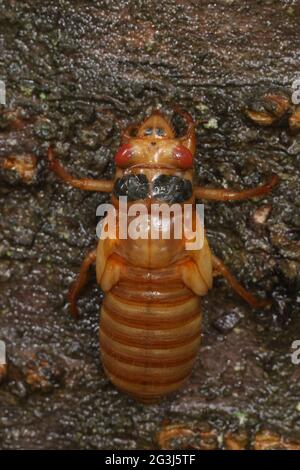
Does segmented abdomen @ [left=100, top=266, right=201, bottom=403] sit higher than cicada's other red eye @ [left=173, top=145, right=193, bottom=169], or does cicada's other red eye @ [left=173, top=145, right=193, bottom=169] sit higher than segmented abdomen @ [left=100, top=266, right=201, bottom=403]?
cicada's other red eye @ [left=173, top=145, right=193, bottom=169]

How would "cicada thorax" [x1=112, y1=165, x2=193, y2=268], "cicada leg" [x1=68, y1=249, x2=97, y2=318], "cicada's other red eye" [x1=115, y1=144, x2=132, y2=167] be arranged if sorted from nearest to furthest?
"cicada thorax" [x1=112, y1=165, x2=193, y2=268], "cicada's other red eye" [x1=115, y1=144, x2=132, y2=167], "cicada leg" [x1=68, y1=249, x2=97, y2=318]

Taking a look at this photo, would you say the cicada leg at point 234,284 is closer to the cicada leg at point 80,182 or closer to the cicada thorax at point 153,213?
the cicada thorax at point 153,213

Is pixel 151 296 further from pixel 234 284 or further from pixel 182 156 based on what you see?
pixel 182 156

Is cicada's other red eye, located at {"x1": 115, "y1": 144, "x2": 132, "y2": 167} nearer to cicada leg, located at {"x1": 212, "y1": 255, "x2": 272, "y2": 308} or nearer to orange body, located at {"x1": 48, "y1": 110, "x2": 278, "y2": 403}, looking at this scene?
orange body, located at {"x1": 48, "y1": 110, "x2": 278, "y2": 403}

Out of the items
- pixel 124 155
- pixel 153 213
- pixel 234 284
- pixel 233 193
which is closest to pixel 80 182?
pixel 124 155

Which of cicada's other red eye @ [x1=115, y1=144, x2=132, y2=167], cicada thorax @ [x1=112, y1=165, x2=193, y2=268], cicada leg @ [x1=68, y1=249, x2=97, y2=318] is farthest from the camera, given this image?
cicada leg @ [x1=68, y1=249, x2=97, y2=318]

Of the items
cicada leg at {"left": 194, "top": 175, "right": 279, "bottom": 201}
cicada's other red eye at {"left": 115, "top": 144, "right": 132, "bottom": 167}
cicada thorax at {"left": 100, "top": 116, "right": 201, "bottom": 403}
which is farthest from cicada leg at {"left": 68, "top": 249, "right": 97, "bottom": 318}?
cicada leg at {"left": 194, "top": 175, "right": 279, "bottom": 201}

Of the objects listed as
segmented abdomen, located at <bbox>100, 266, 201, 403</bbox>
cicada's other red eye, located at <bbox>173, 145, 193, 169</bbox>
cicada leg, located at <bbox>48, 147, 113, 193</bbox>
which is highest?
cicada's other red eye, located at <bbox>173, 145, 193, 169</bbox>

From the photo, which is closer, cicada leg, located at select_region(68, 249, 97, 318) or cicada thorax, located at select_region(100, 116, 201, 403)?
cicada thorax, located at select_region(100, 116, 201, 403)
